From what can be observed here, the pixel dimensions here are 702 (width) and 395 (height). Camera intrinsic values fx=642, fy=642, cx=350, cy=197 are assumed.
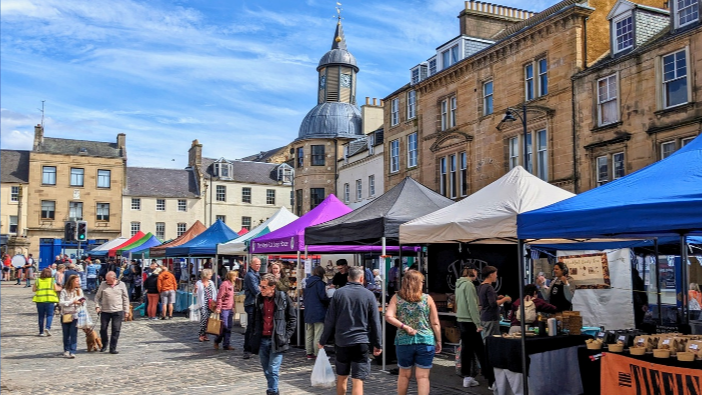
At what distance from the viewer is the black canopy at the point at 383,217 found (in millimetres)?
11203

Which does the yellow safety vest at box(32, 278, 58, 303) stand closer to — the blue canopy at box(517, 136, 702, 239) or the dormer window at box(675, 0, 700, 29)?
the blue canopy at box(517, 136, 702, 239)

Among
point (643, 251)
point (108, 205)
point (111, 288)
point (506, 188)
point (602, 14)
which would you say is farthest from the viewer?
point (108, 205)

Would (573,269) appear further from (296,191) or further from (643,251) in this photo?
(296,191)

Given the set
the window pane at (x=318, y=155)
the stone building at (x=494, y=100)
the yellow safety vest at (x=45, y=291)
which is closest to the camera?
the yellow safety vest at (x=45, y=291)

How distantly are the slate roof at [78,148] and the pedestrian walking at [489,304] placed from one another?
191 ft

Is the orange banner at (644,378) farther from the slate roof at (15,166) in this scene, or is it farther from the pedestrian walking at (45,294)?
the slate roof at (15,166)

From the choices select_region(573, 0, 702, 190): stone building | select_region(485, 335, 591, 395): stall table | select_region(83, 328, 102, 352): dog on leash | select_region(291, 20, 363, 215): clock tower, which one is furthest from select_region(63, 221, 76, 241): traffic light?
select_region(291, 20, 363, 215): clock tower

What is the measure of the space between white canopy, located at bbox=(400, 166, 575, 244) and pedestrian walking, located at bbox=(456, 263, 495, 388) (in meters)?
0.77

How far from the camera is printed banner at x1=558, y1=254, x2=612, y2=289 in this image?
46.0 ft

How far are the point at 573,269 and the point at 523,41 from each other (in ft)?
51.6

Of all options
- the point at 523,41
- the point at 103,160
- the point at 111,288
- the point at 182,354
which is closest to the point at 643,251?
the point at 182,354

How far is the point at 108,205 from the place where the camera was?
2382 inches

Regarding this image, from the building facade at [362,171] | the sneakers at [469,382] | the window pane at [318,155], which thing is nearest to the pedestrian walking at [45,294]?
the sneakers at [469,382]

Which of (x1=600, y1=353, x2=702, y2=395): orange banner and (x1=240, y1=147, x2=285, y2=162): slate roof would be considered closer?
(x1=600, y1=353, x2=702, y2=395): orange banner
